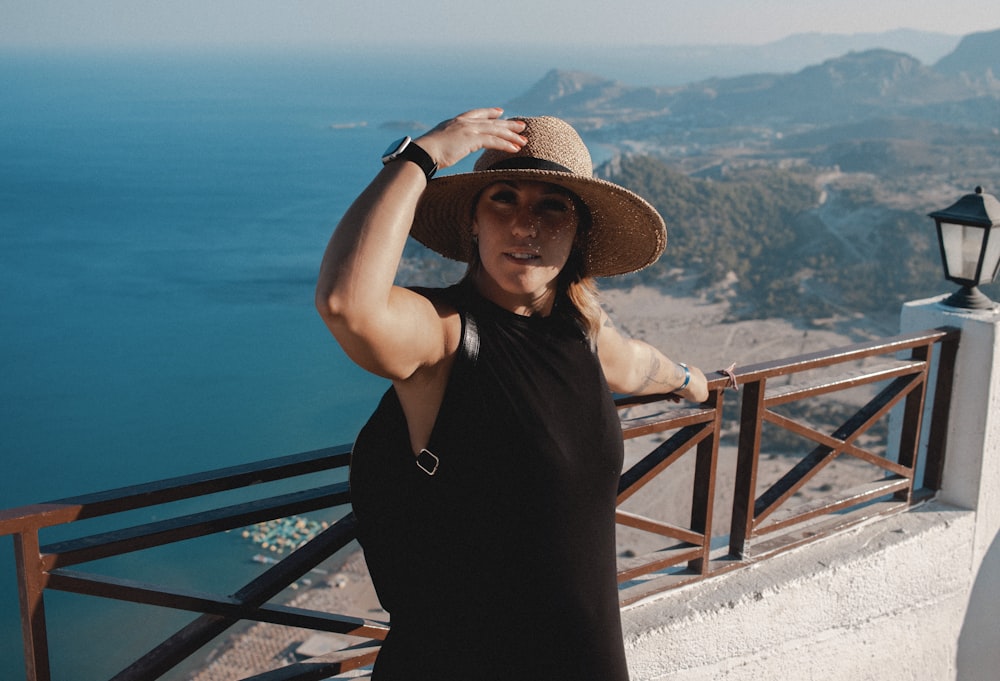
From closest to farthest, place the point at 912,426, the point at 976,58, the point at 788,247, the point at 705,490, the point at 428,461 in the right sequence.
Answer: the point at 428,461 → the point at 705,490 → the point at 912,426 → the point at 788,247 → the point at 976,58

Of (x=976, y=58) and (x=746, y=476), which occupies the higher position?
(x=976, y=58)

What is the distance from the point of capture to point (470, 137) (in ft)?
3.97

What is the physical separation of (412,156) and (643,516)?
1.68 m

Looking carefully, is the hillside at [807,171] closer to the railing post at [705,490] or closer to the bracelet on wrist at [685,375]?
the railing post at [705,490]

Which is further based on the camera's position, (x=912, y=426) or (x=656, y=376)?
(x=912, y=426)

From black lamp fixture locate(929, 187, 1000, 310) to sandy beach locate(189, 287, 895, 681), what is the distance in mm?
3672

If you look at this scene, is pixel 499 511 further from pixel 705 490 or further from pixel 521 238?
pixel 705 490

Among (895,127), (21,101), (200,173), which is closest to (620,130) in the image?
(895,127)

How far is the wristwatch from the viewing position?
114 cm

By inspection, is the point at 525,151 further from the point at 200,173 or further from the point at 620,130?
the point at 620,130

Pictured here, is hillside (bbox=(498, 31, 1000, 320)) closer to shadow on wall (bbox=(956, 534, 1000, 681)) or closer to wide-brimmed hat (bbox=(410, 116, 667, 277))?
shadow on wall (bbox=(956, 534, 1000, 681))

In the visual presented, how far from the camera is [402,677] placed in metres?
1.32

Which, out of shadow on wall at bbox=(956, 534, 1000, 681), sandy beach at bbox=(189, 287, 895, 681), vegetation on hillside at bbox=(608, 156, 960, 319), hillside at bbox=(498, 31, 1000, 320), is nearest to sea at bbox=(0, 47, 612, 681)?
sandy beach at bbox=(189, 287, 895, 681)

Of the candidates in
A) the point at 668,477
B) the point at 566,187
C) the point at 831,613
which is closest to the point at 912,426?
the point at 831,613
